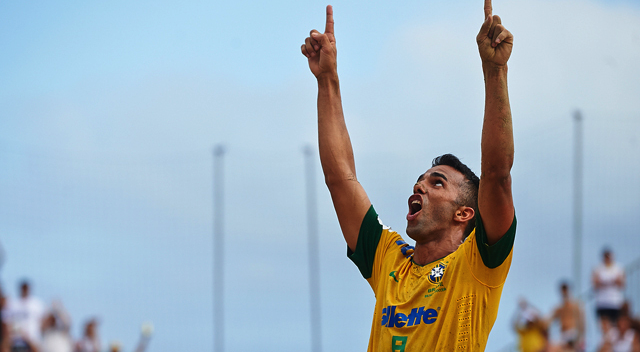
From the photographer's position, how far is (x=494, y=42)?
11.3 feet

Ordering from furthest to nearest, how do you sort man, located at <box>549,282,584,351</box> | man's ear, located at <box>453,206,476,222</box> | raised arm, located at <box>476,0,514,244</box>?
man, located at <box>549,282,584,351</box> < man's ear, located at <box>453,206,476,222</box> < raised arm, located at <box>476,0,514,244</box>

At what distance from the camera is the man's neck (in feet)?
13.2

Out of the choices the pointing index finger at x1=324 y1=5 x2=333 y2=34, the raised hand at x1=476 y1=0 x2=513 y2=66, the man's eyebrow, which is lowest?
the man's eyebrow

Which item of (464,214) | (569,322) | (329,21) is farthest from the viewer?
(569,322)

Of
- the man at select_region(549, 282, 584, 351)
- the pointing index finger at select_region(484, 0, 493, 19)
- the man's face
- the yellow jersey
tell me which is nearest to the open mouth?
the man's face

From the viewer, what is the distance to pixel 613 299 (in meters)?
11.2

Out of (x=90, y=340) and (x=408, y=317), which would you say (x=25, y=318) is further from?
(x=408, y=317)

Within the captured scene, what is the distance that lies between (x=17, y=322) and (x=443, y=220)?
9700 mm

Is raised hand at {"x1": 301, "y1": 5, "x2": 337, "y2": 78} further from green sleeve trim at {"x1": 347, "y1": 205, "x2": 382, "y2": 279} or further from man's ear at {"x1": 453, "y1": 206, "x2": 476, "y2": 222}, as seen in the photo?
man's ear at {"x1": 453, "y1": 206, "x2": 476, "y2": 222}

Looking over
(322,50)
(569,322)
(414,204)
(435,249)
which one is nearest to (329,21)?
(322,50)

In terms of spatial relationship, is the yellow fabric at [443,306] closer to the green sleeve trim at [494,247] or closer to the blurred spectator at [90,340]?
the green sleeve trim at [494,247]

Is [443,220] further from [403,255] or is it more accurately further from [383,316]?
[383,316]

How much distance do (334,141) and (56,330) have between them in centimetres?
974

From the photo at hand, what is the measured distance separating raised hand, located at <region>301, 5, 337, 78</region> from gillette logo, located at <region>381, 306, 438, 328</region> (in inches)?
58.9
